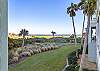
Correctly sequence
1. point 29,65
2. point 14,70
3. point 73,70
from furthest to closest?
point 29,65 → point 14,70 → point 73,70

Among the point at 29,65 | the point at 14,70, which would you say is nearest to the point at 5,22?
the point at 14,70

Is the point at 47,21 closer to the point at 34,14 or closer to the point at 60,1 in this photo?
the point at 34,14

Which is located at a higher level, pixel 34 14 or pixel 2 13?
pixel 34 14

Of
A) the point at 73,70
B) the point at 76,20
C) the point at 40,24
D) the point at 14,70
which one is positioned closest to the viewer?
the point at 73,70

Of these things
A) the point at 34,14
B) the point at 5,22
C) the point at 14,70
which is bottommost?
the point at 14,70

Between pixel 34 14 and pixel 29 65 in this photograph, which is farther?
Answer: pixel 34 14

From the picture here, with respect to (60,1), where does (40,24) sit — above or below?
below

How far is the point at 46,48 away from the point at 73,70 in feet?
66.5

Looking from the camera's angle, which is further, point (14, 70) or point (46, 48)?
point (46, 48)

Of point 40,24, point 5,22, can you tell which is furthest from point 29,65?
point 5,22

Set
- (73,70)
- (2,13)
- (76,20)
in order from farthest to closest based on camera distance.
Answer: (76,20), (73,70), (2,13)

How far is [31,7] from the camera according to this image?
42.3 m

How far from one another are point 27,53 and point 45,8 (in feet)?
57.9

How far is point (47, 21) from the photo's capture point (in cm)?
4431
